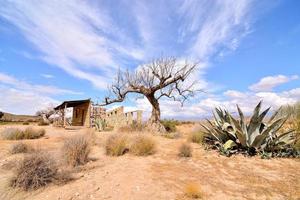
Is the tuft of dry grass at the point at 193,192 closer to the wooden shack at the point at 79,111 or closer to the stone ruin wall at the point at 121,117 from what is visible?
the stone ruin wall at the point at 121,117

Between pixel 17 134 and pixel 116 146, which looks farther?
pixel 17 134

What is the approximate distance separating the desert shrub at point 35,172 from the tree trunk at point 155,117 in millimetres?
9625

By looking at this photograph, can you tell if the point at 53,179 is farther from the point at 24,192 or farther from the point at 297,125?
the point at 297,125

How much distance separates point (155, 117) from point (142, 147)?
26.5 ft

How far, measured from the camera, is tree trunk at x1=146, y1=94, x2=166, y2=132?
14289mm

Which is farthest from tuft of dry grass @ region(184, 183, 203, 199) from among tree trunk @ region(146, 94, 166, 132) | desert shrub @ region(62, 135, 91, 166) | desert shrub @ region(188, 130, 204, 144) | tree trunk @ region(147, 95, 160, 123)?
tree trunk @ region(147, 95, 160, 123)

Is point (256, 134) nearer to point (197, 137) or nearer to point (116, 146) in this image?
point (197, 137)

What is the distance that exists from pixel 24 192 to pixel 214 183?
3.32 meters

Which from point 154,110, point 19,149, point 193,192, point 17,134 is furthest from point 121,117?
point 193,192

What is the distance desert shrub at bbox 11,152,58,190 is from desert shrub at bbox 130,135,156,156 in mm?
2275

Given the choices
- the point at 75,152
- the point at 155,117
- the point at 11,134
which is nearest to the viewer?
the point at 75,152

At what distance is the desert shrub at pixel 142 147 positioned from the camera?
6535 mm

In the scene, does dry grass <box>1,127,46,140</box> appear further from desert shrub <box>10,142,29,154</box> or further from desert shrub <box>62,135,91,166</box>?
desert shrub <box>62,135,91,166</box>

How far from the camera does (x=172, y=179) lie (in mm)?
4566
